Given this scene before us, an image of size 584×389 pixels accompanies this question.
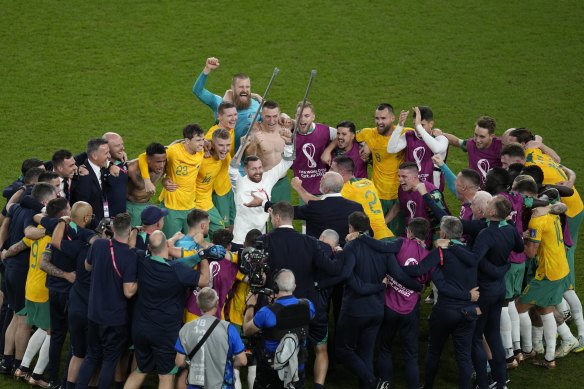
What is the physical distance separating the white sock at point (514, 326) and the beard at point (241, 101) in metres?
4.28

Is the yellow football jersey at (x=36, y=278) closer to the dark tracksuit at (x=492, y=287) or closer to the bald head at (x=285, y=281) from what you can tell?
the bald head at (x=285, y=281)

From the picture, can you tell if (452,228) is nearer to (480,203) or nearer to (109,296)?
(480,203)

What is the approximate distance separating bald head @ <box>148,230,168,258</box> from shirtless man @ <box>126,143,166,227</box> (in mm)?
2282

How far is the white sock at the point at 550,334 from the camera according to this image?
980 cm

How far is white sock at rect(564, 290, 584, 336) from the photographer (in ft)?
33.8

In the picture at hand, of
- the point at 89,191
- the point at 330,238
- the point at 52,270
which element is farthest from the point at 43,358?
the point at 330,238

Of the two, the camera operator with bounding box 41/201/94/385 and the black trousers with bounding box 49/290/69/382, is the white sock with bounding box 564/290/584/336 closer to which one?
the camera operator with bounding box 41/201/94/385

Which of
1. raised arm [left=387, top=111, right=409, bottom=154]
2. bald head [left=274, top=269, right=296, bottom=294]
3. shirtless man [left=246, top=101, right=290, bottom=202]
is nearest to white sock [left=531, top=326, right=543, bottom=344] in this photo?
raised arm [left=387, top=111, right=409, bottom=154]

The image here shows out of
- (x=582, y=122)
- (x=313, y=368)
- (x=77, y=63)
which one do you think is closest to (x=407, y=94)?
(x=582, y=122)

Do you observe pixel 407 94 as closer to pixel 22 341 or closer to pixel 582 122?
pixel 582 122

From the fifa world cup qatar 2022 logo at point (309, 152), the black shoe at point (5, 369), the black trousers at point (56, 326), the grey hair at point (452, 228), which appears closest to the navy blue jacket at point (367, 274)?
the grey hair at point (452, 228)

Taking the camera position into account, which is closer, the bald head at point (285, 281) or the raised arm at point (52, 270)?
the bald head at point (285, 281)

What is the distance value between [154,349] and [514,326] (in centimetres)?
386

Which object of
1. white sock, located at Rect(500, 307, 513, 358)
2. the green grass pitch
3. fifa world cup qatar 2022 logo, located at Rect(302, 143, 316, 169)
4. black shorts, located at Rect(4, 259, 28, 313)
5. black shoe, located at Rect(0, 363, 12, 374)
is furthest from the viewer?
the green grass pitch
